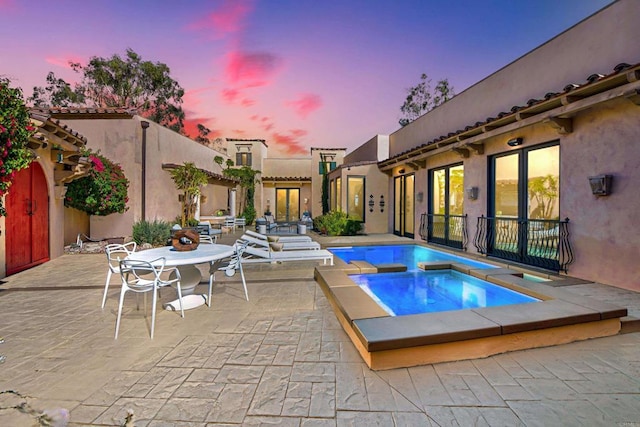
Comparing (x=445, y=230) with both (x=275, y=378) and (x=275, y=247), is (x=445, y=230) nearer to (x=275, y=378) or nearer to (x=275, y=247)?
(x=275, y=247)

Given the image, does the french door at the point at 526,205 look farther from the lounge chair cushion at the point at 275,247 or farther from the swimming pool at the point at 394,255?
the lounge chair cushion at the point at 275,247

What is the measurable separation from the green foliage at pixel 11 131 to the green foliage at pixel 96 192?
4.60m

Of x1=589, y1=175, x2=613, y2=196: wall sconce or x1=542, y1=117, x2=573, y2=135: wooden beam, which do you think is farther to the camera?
x1=542, y1=117, x2=573, y2=135: wooden beam

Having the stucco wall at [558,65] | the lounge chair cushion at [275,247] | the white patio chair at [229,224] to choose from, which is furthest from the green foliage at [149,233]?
the stucco wall at [558,65]

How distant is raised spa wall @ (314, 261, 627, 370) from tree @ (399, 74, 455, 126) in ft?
78.3

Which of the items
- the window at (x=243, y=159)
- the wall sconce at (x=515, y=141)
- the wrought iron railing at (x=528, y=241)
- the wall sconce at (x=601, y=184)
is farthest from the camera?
the window at (x=243, y=159)

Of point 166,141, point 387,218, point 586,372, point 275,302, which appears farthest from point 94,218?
point 586,372

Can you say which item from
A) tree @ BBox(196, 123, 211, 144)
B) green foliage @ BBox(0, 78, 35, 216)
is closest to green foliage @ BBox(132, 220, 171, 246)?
green foliage @ BBox(0, 78, 35, 216)

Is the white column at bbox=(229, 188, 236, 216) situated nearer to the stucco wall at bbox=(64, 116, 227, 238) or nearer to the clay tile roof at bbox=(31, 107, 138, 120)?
the stucco wall at bbox=(64, 116, 227, 238)

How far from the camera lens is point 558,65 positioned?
6.48 m

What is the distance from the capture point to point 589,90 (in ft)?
15.6

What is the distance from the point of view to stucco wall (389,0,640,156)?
5.17 metres

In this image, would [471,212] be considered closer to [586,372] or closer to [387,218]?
[387,218]

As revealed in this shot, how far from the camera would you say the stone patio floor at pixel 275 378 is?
203 centimetres
